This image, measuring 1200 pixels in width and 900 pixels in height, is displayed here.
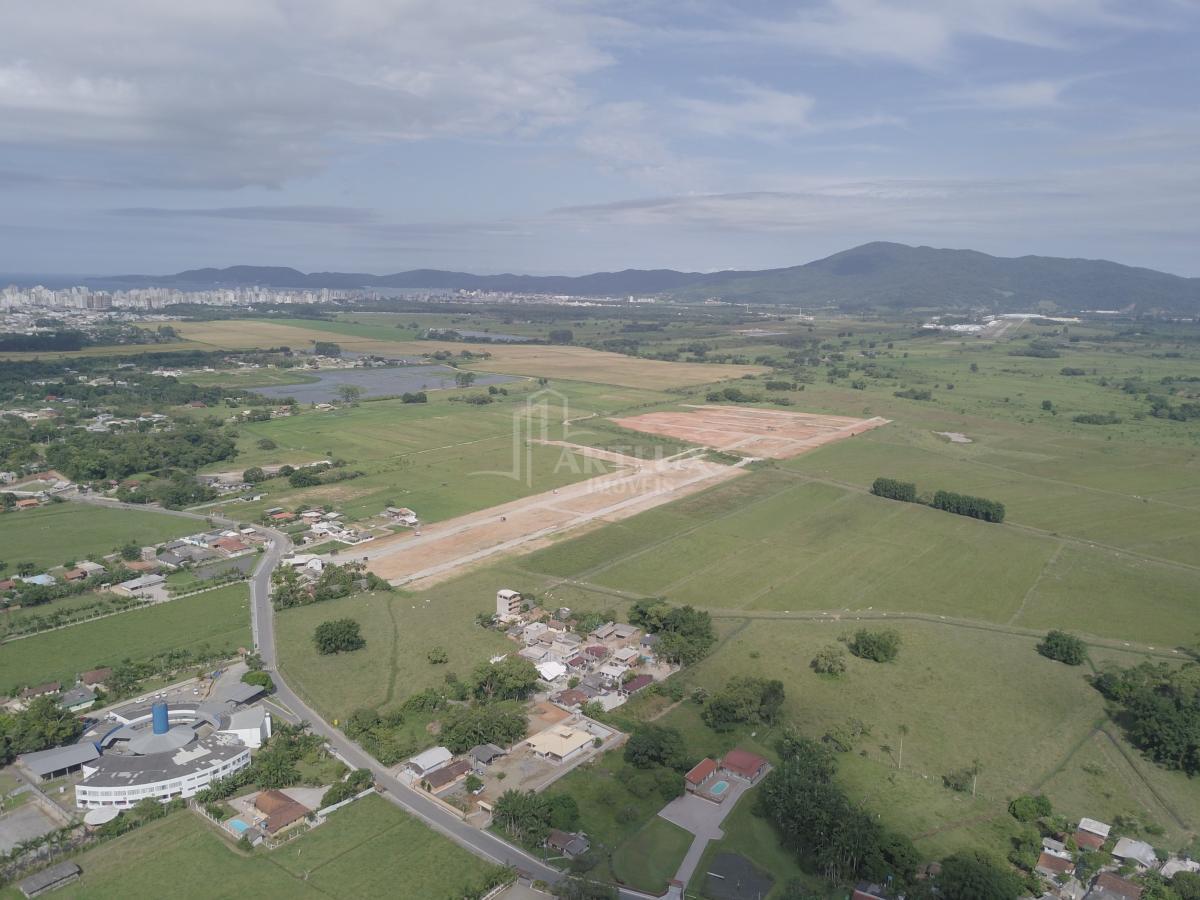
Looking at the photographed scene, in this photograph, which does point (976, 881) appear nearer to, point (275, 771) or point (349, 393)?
point (275, 771)

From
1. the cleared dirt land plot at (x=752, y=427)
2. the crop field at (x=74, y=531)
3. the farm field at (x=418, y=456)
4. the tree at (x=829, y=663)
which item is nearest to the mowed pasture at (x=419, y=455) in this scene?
the farm field at (x=418, y=456)

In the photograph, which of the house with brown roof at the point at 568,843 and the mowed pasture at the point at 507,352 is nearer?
the house with brown roof at the point at 568,843

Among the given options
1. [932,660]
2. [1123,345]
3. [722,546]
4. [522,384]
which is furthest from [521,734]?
[1123,345]

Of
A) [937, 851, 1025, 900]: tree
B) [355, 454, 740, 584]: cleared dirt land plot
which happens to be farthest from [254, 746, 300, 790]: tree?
[937, 851, 1025, 900]: tree

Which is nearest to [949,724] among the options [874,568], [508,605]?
[874,568]

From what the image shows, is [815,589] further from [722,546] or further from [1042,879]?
[1042,879]

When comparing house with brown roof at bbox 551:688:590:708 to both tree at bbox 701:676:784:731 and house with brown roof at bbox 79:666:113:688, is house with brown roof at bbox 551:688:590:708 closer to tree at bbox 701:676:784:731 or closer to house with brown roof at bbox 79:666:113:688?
tree at bbox 701:676:784:731

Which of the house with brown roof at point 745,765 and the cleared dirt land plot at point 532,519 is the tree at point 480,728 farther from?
the cleared dirt land plot at point 532,519
